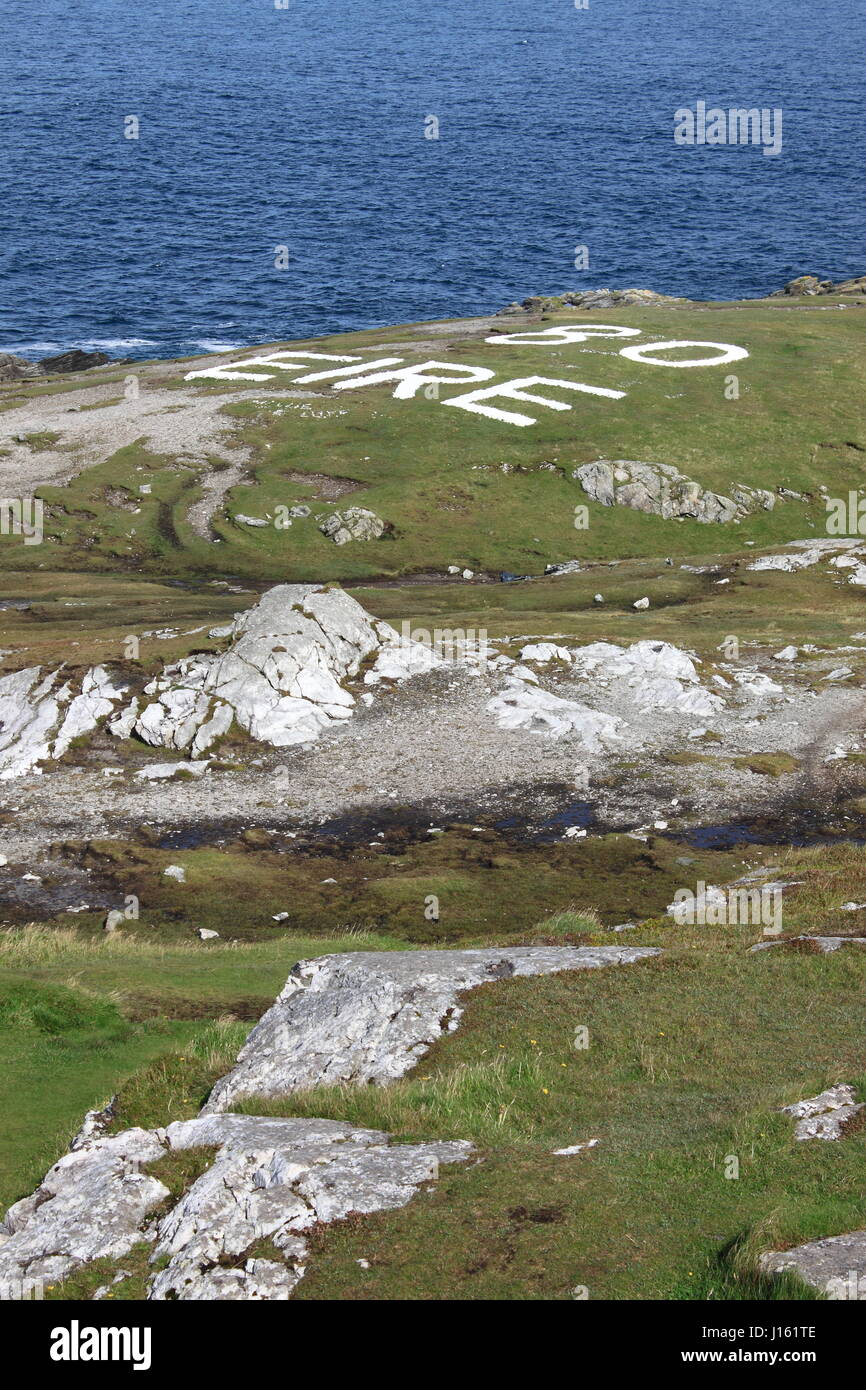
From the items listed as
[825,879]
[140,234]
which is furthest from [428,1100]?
[140,234]

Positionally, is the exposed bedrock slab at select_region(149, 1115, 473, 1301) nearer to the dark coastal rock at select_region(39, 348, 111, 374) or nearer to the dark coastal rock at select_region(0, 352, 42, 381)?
the dark coastal rock at select_region(0, 352, 42, 381)

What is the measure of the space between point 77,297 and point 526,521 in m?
100

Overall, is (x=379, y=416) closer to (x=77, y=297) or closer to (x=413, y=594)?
(x=413, y=594)

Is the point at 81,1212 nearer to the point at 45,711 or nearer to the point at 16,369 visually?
the point at 45,711

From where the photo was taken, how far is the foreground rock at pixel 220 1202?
1883 centimetres

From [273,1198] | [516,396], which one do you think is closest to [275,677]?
[273,1198]

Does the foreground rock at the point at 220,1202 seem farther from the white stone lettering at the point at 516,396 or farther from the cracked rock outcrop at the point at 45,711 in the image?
the white stone lettering at the point at 516,396

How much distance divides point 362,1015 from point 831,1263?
43.8 feet

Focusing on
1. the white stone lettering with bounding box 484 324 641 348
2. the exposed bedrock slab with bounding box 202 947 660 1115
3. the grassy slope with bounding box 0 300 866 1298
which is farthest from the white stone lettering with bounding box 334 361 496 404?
the exposed bedrock slab with bounding box 202 947 660 1115

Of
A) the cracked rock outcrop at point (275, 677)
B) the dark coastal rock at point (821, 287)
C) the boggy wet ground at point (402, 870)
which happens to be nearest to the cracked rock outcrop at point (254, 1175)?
the boggy wet ground at point (402, 870)

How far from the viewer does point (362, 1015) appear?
27.5m

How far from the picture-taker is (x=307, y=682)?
205ft

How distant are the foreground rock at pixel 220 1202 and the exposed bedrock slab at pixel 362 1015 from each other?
294 centimetres

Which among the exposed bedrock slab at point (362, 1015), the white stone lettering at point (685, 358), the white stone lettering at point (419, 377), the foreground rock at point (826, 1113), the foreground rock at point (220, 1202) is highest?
the white stone lettering at point (685, 358)
